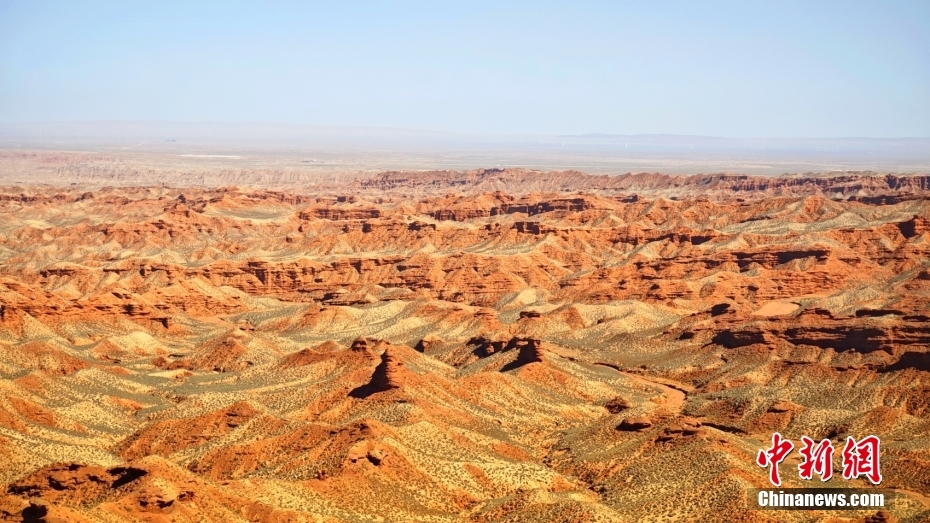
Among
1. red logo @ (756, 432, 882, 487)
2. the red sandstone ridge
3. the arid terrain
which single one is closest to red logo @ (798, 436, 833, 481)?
red logo @ (756, 432, 882, 487)

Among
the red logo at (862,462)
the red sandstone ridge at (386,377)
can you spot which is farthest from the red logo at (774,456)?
the red sandstone ridge at (386,377)

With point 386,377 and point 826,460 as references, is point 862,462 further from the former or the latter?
point 386,377

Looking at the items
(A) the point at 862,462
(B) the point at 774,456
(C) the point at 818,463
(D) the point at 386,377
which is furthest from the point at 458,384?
(A) the point at 862,462

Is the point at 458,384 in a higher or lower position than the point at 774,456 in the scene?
lower

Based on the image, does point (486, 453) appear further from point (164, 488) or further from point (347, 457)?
point (164, 488)

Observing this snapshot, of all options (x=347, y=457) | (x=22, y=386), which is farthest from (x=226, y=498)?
(x=22, y=386)

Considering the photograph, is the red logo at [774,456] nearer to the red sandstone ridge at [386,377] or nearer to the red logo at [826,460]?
the red logo at [826,460]

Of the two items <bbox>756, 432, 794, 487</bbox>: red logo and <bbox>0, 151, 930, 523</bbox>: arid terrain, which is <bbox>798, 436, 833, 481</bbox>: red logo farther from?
<bbox>0, 151, 930, 523</bbox>: arid terrain

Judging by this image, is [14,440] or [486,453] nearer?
[14,440]
